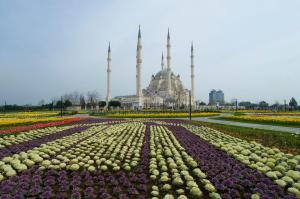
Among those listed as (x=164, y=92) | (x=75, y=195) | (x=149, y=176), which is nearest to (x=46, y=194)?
(x=75, y=195)

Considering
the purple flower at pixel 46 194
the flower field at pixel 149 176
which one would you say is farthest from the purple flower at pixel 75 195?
the purple flower at pixel 46 194

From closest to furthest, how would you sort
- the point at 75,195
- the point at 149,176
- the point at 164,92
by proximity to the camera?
the point at 75,195
the point at 149,176
the point at 164,92

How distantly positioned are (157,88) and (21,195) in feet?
381

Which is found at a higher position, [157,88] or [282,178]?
[157,88]

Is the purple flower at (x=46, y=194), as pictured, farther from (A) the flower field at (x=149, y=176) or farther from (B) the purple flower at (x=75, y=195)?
(B) the purple flower at (x=75, y=195)

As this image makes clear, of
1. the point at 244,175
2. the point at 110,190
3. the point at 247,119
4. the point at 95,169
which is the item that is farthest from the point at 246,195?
the point at 247,119

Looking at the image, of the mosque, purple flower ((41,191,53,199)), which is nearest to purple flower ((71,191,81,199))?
purple flower ((41,191,53,199))

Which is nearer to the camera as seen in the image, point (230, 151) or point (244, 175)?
point (244, 175)

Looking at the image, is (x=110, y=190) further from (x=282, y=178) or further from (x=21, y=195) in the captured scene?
(x=282, y=178)

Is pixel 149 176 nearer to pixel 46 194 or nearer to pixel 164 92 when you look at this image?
pixel 46 194

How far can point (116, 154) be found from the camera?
27.5 feet

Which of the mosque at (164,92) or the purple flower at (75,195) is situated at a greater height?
the mosque at (164,92)

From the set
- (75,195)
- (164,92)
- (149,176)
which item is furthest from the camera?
(164,92)

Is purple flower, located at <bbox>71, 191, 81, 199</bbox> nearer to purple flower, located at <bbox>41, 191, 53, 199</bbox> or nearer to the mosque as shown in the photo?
purple flower, located at <bbox>41, 191, 53, 199</bbox>
